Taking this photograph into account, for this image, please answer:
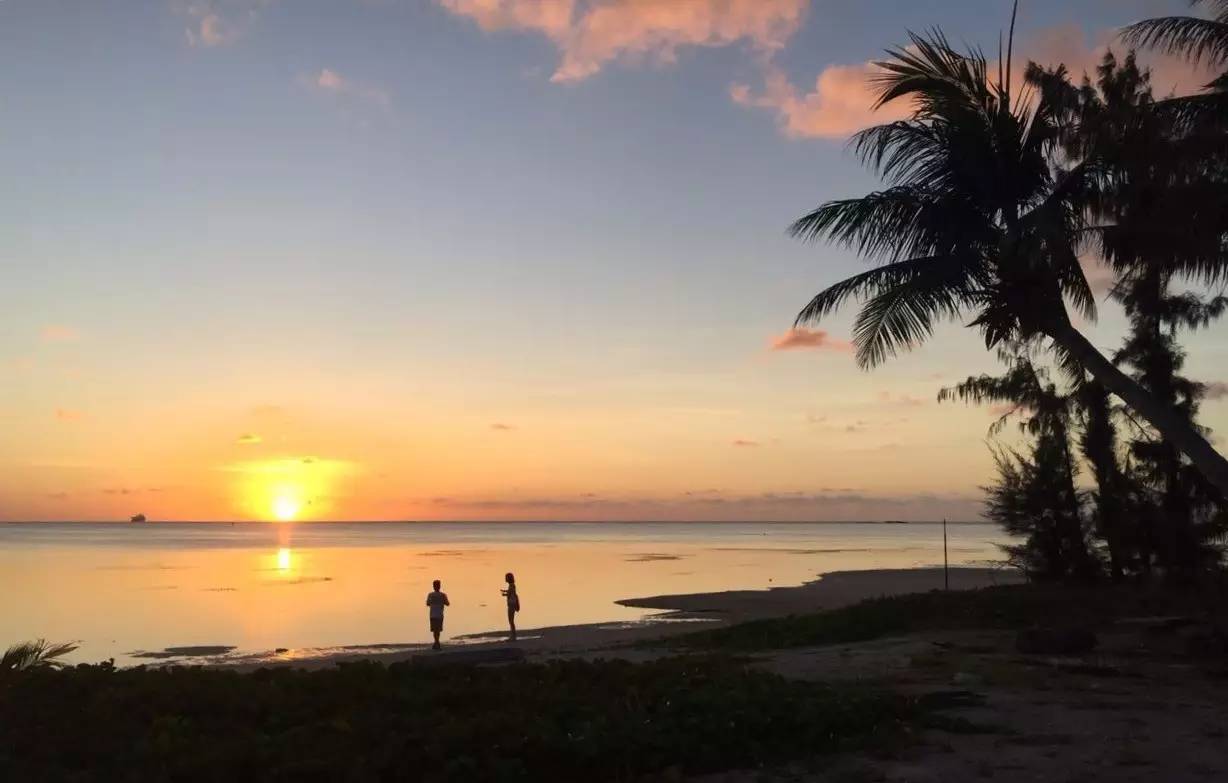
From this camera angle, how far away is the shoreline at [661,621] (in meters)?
25.6

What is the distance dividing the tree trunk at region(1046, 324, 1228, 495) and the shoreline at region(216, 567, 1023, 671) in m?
10.8

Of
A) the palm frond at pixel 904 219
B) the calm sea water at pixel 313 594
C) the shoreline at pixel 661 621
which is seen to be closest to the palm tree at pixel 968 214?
the palm frond at pixel 904 219

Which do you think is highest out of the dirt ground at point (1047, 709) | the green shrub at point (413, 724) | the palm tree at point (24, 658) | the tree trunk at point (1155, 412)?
the tree trunk at point (1155, 412)

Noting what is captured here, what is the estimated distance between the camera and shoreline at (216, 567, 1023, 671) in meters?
25.6

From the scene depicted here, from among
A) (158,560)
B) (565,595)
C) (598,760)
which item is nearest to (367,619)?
(565,595)

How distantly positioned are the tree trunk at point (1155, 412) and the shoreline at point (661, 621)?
35.6 ft

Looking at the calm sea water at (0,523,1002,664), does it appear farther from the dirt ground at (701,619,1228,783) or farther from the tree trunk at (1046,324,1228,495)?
the tree trunk at (1046,324,1228,495)

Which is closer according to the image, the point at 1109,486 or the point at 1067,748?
the point at 1067,748

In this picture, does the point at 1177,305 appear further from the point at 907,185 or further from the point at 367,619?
the point at 367,619

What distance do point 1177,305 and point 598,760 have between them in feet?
72.9

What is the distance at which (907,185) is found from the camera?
1630 centimetres

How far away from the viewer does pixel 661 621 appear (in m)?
35.7

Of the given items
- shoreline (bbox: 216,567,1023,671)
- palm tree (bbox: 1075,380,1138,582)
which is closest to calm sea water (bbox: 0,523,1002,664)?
shoreline (bbox: 216,567,1023,671)

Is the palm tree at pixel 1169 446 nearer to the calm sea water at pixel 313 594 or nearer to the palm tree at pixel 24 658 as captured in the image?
the calm sea water at pixel 313 594
